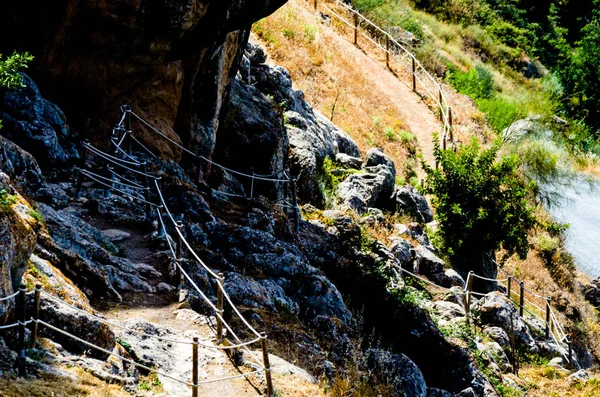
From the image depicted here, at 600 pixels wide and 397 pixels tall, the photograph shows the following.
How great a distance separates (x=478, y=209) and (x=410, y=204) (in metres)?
2.57

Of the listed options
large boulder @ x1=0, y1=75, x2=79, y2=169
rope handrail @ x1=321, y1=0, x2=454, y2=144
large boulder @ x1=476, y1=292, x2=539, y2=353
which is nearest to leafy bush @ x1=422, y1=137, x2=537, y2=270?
large boulder @ x1=476, y1=292, x2=539, y2=353

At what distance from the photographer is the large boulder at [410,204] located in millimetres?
21578

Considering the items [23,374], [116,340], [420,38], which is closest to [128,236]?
[116,340]

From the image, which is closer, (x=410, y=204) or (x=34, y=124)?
(x=34, y=124)

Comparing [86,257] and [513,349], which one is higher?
[86,257]

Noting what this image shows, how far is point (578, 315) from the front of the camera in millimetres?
22375

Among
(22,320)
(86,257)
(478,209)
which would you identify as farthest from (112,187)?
(478,209)

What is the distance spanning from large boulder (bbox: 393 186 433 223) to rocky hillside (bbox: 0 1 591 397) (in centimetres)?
284

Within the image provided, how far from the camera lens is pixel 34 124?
11609 millimetres

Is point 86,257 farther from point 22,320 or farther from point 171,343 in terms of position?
point 22,320

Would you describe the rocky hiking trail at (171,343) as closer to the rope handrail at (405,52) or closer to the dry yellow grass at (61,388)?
the dry yellow grass at (61,388)

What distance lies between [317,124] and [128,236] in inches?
438

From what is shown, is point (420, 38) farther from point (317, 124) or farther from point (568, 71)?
point (317, 124)

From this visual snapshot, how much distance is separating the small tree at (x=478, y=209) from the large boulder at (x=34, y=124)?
1048 centimetres
